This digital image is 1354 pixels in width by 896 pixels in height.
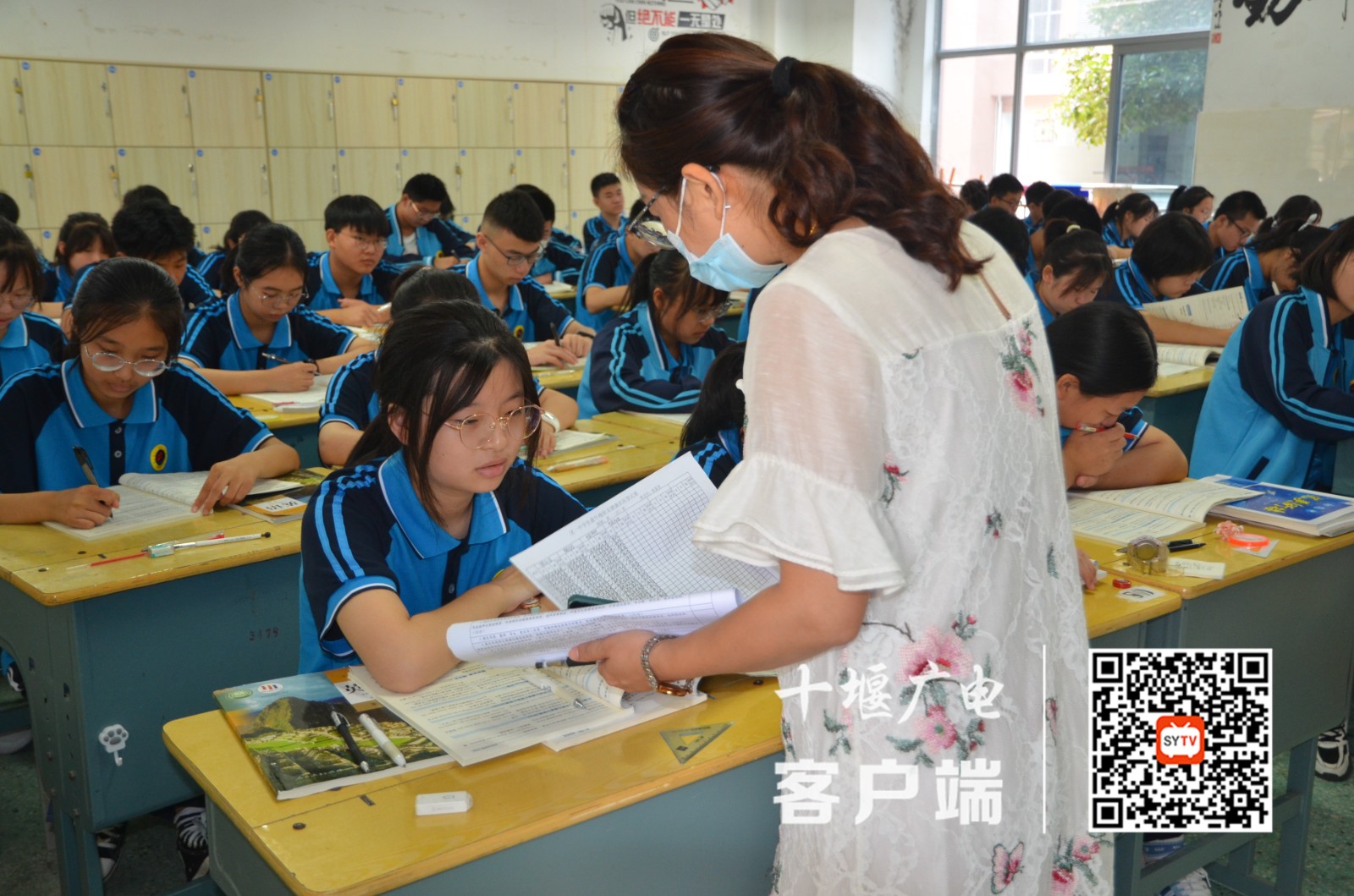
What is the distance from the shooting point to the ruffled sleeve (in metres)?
0.84

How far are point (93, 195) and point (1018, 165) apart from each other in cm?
718

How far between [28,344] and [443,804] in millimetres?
2739

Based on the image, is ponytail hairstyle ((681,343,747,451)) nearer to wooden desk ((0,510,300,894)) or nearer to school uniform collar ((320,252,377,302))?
wooden desk ((0,510,300,894))

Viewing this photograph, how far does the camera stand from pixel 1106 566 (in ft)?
6.17

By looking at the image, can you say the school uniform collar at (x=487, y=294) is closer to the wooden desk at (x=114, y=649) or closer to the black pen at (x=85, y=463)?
the black pen at (x=85, y=463)

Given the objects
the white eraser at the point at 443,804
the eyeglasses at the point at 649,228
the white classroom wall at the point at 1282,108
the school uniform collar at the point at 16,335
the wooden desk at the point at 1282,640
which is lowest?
the wooden desk at the point at 1282,640

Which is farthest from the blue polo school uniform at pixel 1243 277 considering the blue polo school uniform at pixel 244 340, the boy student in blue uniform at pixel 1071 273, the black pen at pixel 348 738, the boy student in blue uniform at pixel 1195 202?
the black pen at pixel 348 738

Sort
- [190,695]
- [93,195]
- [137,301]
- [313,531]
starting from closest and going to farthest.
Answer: [313,531]
[190,695]
[137,301]
[93,195]

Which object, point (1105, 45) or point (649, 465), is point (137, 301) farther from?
point (1105, 45)

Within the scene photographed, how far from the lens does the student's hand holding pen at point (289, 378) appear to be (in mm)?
3348

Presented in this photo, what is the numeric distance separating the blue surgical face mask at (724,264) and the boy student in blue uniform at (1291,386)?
219 cm

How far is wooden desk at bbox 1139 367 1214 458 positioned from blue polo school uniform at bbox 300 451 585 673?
2427 mm

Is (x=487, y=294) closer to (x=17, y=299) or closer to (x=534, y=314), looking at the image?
(x=534, y=314)

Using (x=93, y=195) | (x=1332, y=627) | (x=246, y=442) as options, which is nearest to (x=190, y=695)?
(x=246, y=442)
